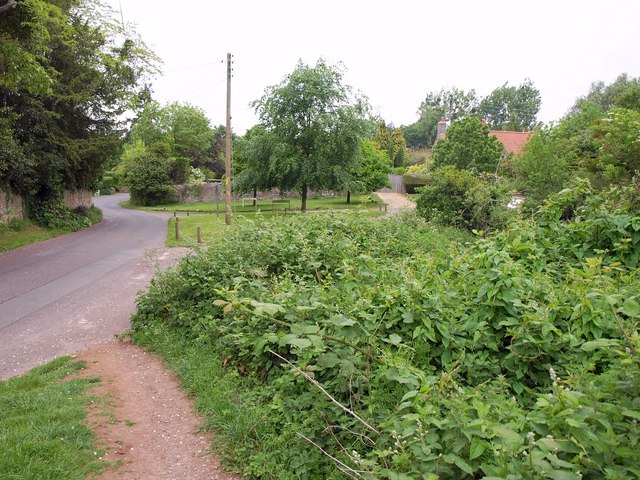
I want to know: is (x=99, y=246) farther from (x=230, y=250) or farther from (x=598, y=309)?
(x=598, y=309)

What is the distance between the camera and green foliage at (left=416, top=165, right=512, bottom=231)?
12.9 metres

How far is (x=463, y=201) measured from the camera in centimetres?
1427

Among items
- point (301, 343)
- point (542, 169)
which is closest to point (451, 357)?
point (301, 343)

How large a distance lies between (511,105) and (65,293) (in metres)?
95.3

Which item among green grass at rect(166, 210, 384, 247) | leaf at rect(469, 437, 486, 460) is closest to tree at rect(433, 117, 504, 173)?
green grass at rect(166, 210, 384, 247)

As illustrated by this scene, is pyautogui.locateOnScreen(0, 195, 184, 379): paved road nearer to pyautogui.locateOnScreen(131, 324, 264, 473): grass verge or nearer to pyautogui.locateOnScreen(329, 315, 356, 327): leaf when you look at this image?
pyautogui.locateOnScreen(131, 324, 264, 473): grass verge

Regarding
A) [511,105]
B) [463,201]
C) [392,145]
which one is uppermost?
[511,105]

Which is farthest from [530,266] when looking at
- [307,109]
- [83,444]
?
[307,109]

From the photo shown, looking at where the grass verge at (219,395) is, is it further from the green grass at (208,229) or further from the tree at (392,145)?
the tree at (392,145)

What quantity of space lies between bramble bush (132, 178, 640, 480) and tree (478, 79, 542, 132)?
294 ft

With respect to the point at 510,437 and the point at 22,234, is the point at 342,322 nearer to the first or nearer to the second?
the point at 510,437

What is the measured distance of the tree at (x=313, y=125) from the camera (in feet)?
80.6

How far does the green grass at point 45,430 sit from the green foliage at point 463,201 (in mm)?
10749

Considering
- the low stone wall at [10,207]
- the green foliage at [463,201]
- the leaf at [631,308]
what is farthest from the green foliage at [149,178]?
the leaf at [631,308]
